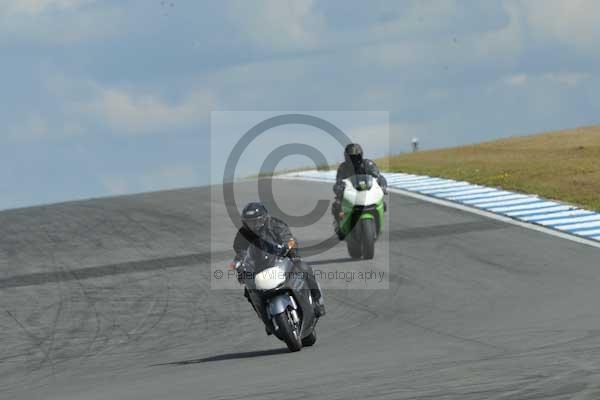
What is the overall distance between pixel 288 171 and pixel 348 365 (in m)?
28.6

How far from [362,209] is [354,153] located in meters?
1.01

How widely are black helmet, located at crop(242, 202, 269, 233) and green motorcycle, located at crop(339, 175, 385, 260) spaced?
6.31m

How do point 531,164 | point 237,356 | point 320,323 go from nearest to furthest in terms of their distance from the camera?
point 237,356
point 320,323
point 531,164

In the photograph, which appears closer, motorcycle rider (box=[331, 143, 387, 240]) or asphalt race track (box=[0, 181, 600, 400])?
asphalt race track (box=[0, 181, 600, 400])

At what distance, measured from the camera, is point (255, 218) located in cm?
1098

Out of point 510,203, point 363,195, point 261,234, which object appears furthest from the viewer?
point 510,203

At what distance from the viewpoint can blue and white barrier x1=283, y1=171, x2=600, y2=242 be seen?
21.6 meters

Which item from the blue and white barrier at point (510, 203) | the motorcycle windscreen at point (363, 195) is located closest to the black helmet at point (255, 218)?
the motorcycle windscreen at point (363, 195)

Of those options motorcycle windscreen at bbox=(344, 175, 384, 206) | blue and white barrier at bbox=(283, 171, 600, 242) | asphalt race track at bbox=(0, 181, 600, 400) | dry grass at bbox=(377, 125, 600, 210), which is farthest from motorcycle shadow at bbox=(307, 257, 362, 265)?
dry grass at bbox=(377, 125, 600, 210)

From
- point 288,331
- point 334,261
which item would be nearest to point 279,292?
point 288,331

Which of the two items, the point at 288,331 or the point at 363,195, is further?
the point at 363,195

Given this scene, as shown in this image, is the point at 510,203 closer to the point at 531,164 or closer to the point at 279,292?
the point at 531,164

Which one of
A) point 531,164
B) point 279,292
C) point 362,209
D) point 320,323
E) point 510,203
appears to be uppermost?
point 531,164

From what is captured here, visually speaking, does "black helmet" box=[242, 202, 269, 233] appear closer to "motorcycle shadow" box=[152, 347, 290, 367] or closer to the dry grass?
"motorcycle shadow" box=[152, 347, 290, 367]
